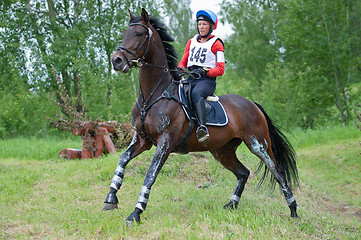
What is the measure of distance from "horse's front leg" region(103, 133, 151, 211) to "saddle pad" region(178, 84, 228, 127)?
762 millimetres

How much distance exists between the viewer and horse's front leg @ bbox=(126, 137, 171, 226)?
14.3ft

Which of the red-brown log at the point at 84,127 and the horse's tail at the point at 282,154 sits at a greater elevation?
the horse's tail at the point at 282,154

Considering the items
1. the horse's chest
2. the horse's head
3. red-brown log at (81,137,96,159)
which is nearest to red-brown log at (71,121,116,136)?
red-brown log at (81,137,96,159)

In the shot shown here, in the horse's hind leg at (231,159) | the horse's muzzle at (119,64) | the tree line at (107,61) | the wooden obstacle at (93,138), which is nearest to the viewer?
the horse's muzzle at (119,64)

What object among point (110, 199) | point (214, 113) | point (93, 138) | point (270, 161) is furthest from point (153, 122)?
point (93, 138)

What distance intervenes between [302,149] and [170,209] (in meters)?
9.32

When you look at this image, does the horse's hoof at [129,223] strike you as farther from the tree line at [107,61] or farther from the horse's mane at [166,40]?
the tree line at [107,61]

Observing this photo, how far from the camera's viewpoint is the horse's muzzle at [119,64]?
421 cm

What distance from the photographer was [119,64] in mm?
4234

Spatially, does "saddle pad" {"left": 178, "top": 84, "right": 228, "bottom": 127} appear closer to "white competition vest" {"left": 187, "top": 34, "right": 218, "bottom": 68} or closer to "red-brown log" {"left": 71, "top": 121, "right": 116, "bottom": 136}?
"white competition vest" {"left": 187, "top": 34, "right": 218, "bottom": 68}

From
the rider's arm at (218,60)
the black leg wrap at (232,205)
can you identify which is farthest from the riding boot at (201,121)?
the black leg wrap at (232,205)

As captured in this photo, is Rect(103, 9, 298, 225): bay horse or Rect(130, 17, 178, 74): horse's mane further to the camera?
Rect(130, 17, 178, 74): horse's mane

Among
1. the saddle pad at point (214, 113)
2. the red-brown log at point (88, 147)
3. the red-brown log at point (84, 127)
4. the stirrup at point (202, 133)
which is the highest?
the saddle pad at point (214, 113)

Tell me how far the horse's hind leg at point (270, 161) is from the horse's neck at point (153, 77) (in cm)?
173
